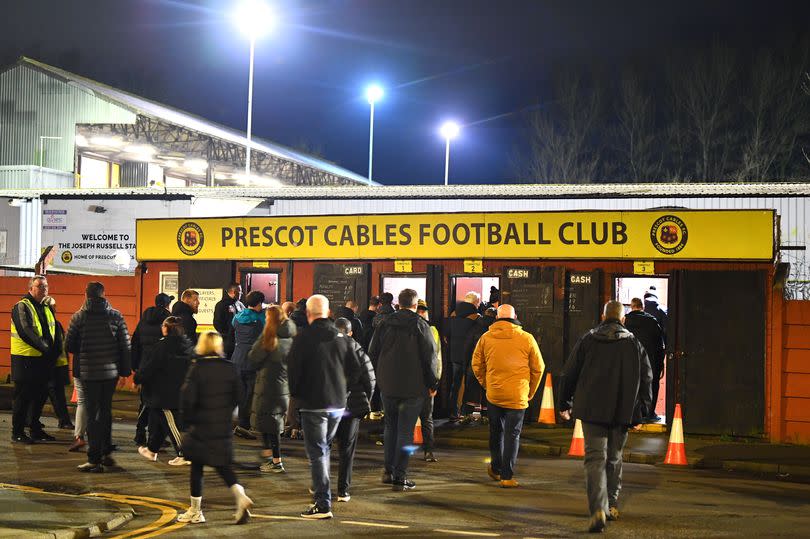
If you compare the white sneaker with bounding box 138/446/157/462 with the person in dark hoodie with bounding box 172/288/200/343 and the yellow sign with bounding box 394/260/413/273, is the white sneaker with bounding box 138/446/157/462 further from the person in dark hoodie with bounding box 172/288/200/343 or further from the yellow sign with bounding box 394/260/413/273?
the yellow sign with bounding box 394/260/413/273

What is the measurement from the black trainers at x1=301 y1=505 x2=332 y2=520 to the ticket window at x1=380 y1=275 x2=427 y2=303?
29.6ft

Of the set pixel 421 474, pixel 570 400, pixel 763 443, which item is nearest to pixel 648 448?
pixel 763 443

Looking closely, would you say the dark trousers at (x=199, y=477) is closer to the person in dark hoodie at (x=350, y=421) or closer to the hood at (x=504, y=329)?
the person in dark hoodie at (x=350, y=421)

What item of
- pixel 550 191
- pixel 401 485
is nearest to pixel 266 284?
pixel 550 191

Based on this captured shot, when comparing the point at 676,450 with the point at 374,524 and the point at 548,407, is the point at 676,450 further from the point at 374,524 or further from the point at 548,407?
the point at 374,524

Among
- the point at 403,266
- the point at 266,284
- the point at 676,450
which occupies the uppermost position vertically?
the point at 403,266

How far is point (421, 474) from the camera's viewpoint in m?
10.7

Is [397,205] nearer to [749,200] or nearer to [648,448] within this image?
[749,200]

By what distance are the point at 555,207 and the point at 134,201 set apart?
13.7 meters

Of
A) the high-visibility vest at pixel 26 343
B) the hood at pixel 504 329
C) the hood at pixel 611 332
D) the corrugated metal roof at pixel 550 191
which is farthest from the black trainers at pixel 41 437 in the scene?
the corrugated metal roof at pixel 550 191

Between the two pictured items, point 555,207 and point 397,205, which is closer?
Result: point 555,207

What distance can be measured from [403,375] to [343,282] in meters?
8.08

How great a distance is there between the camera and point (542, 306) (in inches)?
629

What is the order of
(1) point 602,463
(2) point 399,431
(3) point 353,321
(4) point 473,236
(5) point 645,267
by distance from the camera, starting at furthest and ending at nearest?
(4) point 473,236 < (5) point 645,267 < (3) point 353,321 < (2) point 399,431 < (1) point 602,463
